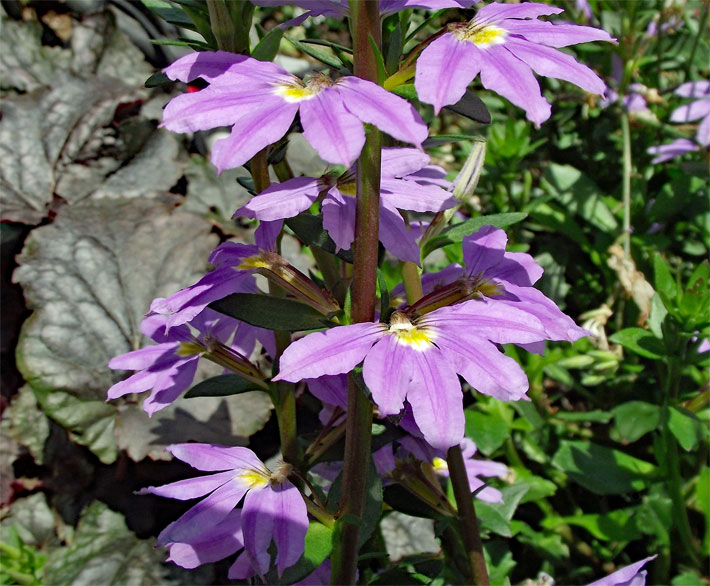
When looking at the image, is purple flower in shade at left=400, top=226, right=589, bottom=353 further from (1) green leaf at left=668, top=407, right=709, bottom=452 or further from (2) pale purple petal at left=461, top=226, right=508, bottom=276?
(1) green leaf at left=668, top=407, right=709, bottom=452

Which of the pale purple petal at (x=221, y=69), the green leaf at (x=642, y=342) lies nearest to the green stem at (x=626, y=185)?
the green leaf at (x=642, y=342)

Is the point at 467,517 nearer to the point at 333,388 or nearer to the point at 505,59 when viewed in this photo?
the point at 333,388

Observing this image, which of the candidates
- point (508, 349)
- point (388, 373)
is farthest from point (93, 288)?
point (388, 373)

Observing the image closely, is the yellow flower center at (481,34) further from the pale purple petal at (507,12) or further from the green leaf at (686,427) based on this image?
the green leaf at (686,427)

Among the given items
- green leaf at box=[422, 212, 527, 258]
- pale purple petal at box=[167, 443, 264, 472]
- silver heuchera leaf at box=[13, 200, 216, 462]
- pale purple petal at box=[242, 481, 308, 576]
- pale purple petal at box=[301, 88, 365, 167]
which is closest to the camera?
pale purple petal at box=[301, 88, 365, 167]

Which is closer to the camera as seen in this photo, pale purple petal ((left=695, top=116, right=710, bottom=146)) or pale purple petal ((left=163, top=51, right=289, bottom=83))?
pale purple petal ((left=163, top=51, right=289, bottom=83))

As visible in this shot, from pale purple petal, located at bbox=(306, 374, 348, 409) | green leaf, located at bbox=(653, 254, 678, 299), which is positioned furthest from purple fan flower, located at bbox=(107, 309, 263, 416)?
green leaf, located at bbox=(653, 254, 678, 299)
